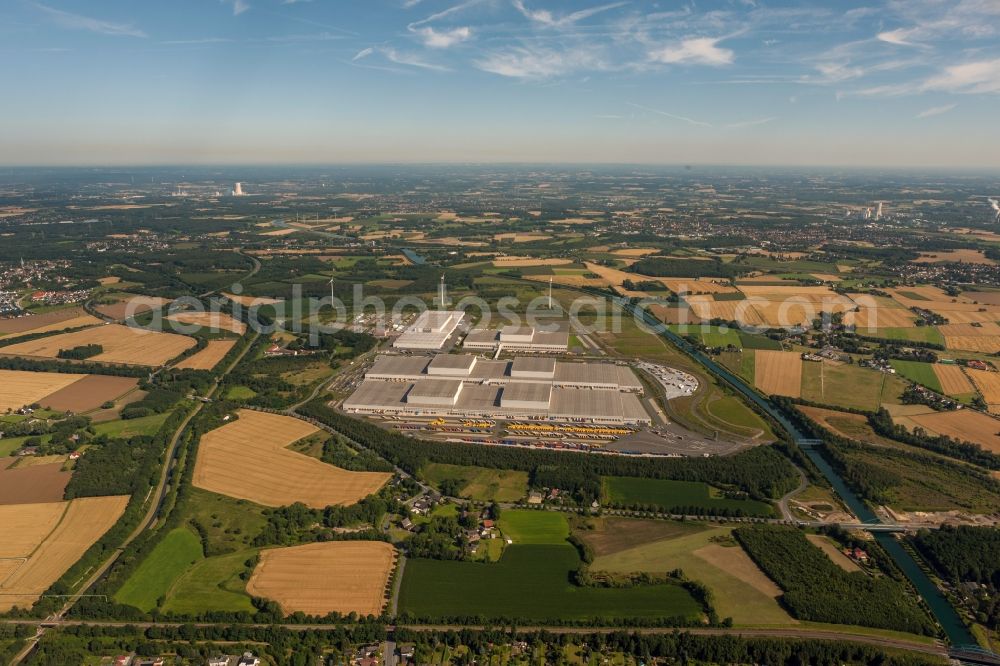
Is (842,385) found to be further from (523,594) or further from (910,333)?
(523,594)

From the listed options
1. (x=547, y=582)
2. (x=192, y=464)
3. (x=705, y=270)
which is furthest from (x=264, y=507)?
(x=705, y=270)

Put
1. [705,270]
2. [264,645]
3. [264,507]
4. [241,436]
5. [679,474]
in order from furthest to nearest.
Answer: [705,270]
[241,436]
[679,474]
[264,507]
[264,645]

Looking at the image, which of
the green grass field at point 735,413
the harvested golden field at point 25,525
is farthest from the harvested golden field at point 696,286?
the harvested golden field at point 25,525

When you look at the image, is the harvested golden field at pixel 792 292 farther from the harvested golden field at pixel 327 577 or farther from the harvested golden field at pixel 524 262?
the harvested golden field at pixel 327 577

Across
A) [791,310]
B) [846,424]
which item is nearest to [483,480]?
[846,424]

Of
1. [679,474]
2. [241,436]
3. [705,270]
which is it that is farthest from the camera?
[705,270]

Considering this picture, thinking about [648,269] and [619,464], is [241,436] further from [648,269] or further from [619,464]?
[648,269]

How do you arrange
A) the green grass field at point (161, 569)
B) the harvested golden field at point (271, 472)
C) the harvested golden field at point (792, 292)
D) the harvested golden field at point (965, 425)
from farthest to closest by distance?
the harvested golden field at point (792, 292) → the harvested golden field at point (965, 425) → the harvested golden field at point (271, 472) → the green grass field at point (161, 569)

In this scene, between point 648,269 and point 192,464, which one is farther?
point 648,269
